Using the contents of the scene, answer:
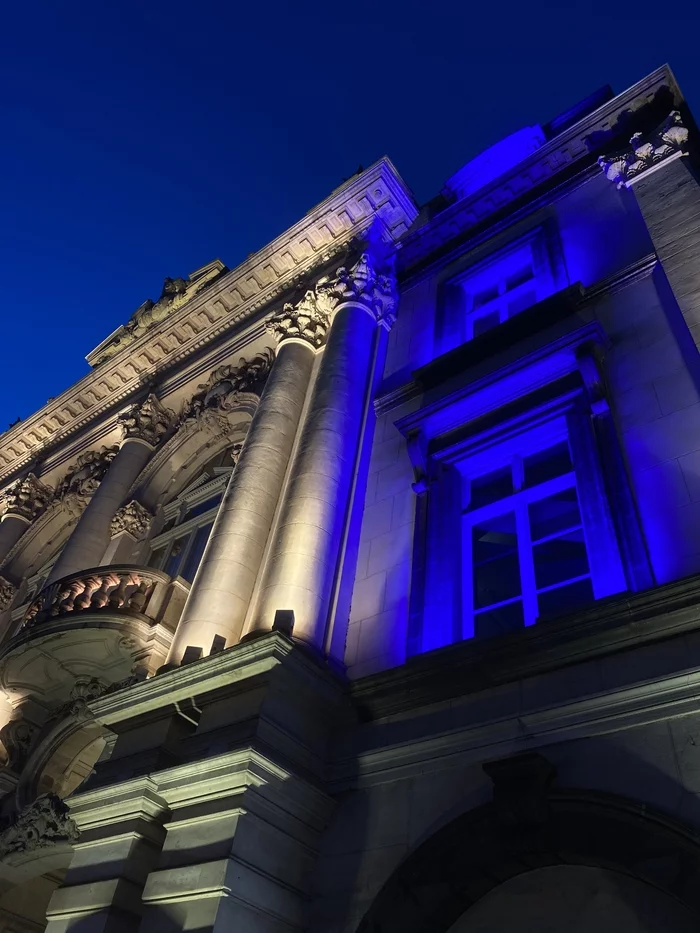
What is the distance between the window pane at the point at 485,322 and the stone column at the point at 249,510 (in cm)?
324

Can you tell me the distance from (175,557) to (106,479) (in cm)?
429

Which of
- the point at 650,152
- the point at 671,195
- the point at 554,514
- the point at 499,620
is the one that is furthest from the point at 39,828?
the point at 650,152

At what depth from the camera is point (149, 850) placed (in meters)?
8.39

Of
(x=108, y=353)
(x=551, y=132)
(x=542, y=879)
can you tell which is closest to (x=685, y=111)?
(x=551, y=132)

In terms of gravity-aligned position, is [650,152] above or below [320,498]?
above

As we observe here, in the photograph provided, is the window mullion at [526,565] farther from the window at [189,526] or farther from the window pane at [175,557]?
the window pane at [175,557]

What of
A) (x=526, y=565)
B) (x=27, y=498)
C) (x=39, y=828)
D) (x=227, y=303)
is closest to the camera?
(x=526, y=565)

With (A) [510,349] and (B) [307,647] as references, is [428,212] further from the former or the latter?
(B) [307,647]

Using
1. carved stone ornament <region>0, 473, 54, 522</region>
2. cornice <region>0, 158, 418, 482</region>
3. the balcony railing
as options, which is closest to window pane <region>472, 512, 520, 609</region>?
the balcony railing

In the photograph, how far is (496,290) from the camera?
16.0 meters

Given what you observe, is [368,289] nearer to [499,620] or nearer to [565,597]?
[499,620]

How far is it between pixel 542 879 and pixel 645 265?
8.93 m

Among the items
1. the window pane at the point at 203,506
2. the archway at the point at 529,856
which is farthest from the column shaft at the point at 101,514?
the archway at the point at 529,856

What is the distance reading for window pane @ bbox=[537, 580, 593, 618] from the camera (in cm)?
866
